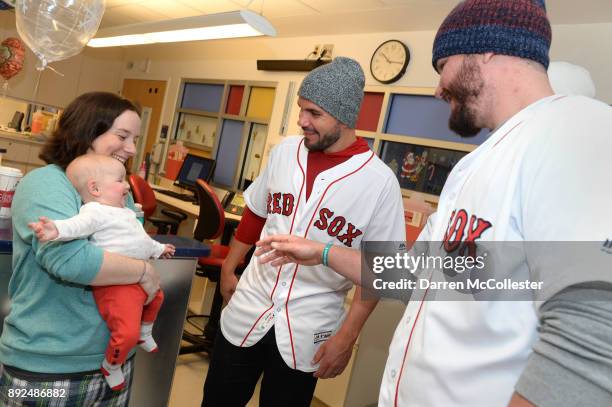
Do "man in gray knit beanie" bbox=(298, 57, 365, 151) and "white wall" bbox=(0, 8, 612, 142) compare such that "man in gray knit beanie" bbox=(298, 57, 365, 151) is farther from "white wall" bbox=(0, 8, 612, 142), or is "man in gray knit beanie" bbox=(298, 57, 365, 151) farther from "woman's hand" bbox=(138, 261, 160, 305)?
"white wall" bbox=(0, 8, 612, 142)

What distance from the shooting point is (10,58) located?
6.22 metres

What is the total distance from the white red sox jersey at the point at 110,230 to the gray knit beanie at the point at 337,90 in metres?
0.81

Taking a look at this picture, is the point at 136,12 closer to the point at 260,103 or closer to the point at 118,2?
the point at 118,2

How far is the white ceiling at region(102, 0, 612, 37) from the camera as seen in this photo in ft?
9.73

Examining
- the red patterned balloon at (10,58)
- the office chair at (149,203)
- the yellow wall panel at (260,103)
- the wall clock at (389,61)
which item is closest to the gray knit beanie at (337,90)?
the office chair at (149,203)

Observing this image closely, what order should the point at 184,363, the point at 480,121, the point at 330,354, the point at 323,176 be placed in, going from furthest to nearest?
the point at 184,363 < the point at 323,176 < the point at 330,354 < the point at 480,121

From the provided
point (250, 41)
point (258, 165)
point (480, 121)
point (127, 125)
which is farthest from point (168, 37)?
point (480, 121)

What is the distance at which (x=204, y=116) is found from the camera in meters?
6.13

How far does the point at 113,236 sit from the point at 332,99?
0.93 metres

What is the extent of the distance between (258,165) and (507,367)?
4.59m

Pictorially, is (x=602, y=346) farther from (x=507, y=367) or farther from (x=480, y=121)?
(x=480, y=121)

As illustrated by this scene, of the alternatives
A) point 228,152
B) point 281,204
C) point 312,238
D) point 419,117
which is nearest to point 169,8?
point 228,152

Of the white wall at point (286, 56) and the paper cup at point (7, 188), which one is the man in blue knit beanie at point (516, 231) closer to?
the paper cup at point (7, 188)

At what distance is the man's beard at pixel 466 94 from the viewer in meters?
0.99
